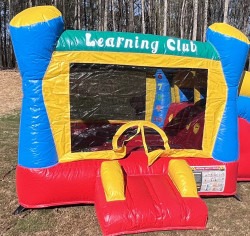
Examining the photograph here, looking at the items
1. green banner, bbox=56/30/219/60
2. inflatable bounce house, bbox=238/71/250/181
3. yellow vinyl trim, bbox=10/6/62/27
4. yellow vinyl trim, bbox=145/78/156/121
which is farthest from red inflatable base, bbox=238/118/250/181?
yellow vinyl trim, bbox=10/6/62/27

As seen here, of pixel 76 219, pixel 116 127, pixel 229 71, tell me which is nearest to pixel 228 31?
pixel 229 71

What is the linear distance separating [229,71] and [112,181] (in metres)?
1.98

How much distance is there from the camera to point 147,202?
12.1 ft

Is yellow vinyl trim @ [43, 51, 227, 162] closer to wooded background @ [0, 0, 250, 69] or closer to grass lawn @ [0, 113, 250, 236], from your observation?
grass lawn @ [0, 113, 250, 236]

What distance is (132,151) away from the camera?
4.49m

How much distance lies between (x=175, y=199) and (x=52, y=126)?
1.59 m

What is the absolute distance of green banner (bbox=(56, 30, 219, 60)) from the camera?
152 inches

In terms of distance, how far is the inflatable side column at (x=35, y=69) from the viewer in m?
3.67

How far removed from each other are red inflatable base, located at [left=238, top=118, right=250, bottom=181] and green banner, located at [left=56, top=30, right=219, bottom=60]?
1.22 m

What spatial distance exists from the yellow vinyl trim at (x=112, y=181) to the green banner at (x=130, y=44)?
1.33 m

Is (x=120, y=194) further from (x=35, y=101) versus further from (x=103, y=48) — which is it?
(x=103, y=48)

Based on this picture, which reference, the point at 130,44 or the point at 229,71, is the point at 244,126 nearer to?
the point at 229,71

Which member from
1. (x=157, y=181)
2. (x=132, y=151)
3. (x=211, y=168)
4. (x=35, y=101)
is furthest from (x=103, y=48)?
(x=211, y=168)

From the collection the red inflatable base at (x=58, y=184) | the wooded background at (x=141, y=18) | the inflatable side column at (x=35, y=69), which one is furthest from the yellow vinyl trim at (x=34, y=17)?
the wooded background at (x=141, y=18)
